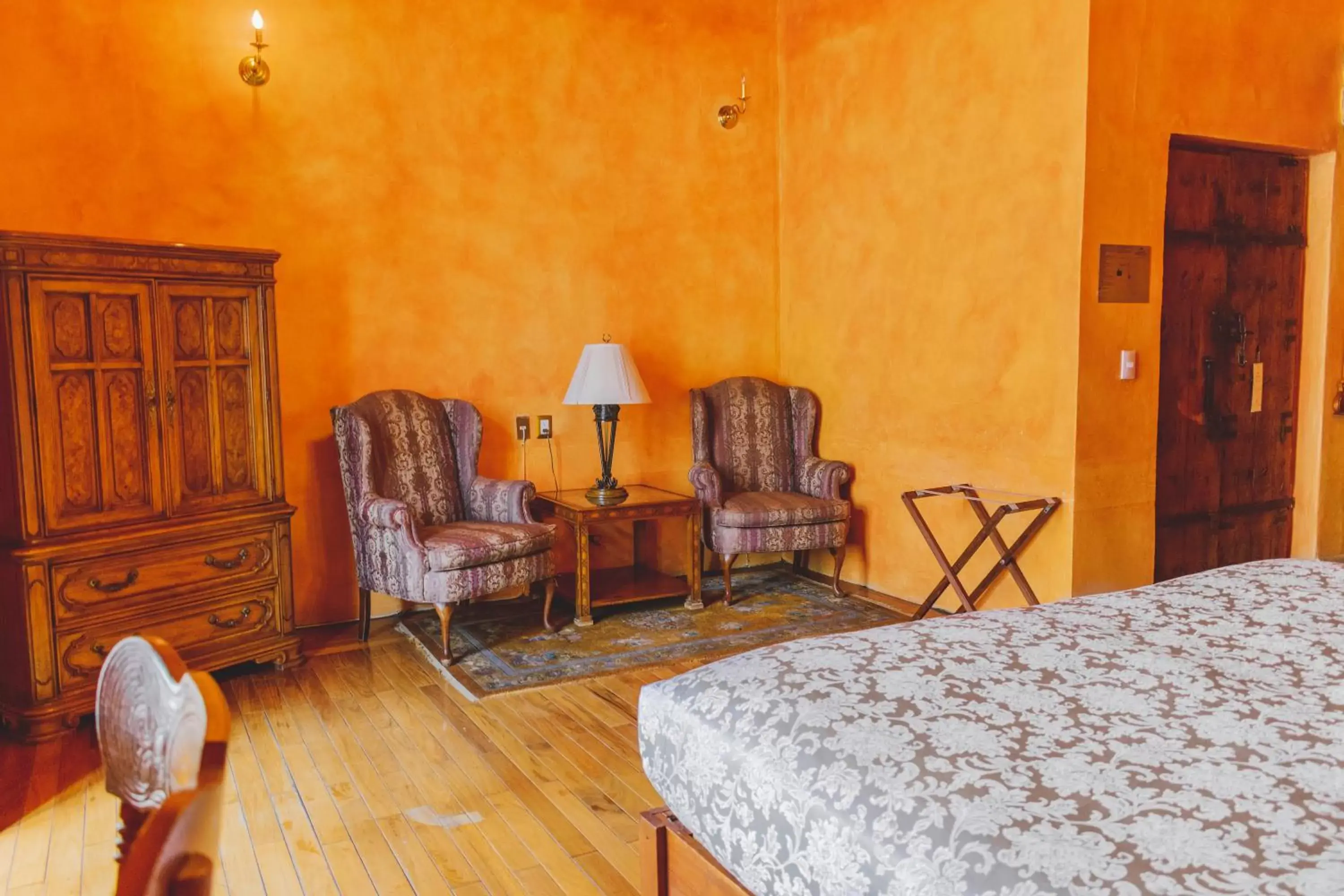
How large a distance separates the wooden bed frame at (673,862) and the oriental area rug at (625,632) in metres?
1.87

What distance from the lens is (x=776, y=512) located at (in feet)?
15.6

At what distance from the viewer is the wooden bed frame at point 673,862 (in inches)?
65.9

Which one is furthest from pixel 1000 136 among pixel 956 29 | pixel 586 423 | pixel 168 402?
pixel 168 402

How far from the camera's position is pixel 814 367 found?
17.8 feet

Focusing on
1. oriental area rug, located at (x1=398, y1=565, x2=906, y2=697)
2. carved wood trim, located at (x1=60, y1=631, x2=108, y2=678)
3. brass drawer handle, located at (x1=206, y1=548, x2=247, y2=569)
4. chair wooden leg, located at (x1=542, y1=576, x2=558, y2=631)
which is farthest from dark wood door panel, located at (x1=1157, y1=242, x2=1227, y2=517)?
carved wood trim, located at (x1=60, y1=631, x2=108, y2=678)

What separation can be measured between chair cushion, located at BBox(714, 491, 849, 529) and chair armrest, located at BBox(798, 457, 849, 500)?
0.22ft

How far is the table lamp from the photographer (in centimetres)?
457

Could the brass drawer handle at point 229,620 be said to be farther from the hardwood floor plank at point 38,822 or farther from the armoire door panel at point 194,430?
the hardwood floor plank at point 38,822

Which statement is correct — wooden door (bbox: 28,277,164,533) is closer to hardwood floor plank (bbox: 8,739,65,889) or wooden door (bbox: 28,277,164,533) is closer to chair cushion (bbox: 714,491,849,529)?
hardwood floor plank (bbox: 8,739,65,889)

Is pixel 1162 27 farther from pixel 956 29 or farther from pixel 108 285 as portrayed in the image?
pixel 108 285

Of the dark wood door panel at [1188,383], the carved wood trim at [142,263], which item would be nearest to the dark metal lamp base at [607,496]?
the carved wood trim at [142,263]

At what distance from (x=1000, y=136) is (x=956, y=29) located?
0.59 meters

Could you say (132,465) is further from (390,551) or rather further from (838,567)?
(838,567)

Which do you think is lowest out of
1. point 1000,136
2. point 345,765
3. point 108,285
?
point 345,765
